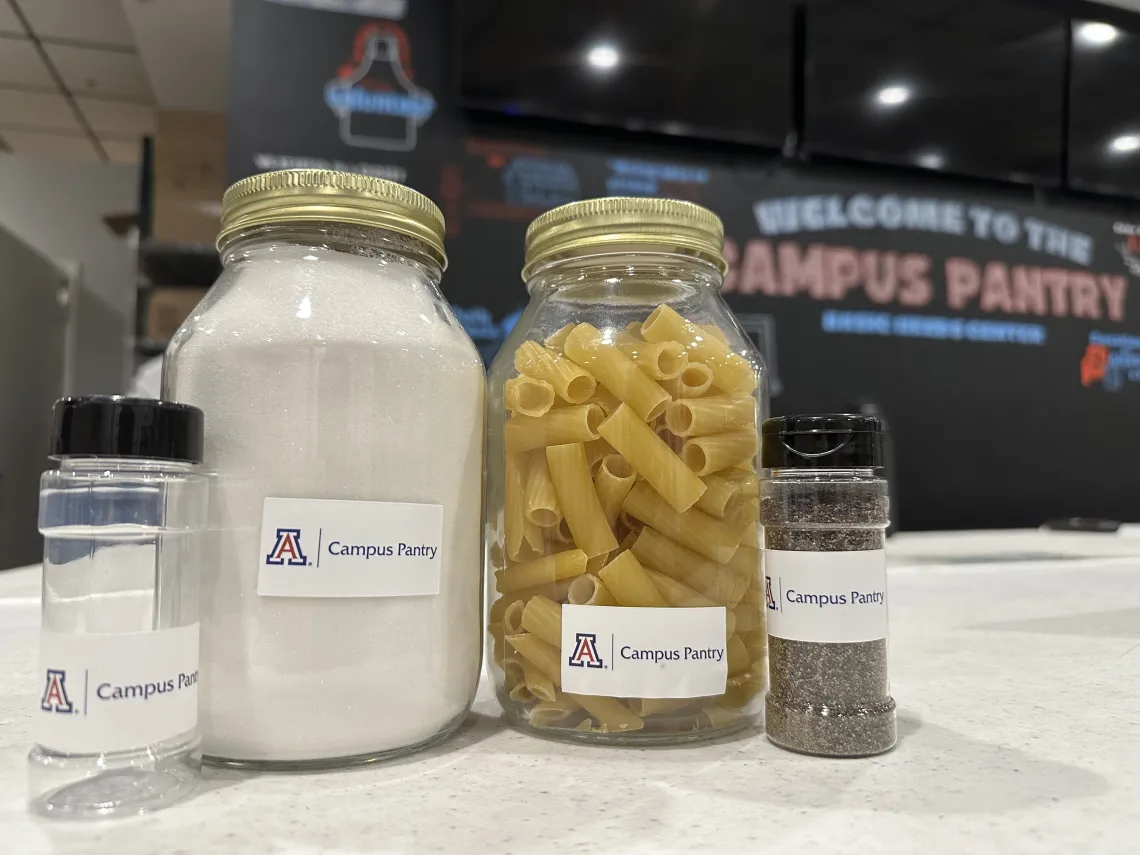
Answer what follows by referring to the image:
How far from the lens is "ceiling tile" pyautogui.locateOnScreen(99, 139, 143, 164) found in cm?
366

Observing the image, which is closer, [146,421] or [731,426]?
[146,421]

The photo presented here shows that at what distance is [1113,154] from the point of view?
2.42 metres

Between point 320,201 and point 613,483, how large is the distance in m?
0.21

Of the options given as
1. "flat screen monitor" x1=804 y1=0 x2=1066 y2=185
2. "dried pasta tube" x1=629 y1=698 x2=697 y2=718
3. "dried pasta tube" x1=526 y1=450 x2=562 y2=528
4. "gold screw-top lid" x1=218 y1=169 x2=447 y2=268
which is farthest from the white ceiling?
"dried pasta tube" x1=629 y1=698 x2=697 y2=718

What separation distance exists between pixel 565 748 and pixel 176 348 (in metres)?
0.30

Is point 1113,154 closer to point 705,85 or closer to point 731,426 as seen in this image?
point 705,85

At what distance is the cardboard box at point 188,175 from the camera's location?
7.68ft

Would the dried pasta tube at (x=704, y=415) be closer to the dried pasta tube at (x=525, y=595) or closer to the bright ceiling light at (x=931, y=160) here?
the dried pasta tube at (x=525, y=595)

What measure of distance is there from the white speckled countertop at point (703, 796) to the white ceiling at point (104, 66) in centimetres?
244

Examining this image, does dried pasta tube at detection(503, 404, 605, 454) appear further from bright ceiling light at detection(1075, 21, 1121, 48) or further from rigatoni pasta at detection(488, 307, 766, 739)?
bright ceiling light at detection(1075, 21, 1121, 48)

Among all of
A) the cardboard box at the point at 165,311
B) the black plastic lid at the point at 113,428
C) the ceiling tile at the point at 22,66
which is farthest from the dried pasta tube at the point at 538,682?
the ceiling tile at the point at 22,66

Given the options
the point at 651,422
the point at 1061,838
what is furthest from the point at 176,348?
the point at 1061,838

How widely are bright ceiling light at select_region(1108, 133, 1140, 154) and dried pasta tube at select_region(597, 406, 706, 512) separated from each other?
2.65 metres

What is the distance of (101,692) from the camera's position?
33 cm
